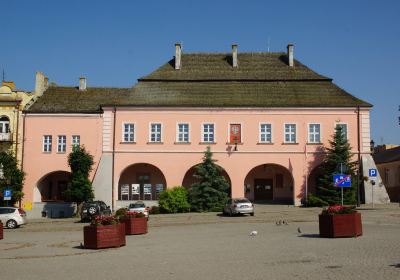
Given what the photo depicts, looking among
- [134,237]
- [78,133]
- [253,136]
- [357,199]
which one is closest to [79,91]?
[78,133]

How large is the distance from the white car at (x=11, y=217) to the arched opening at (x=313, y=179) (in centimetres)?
2297

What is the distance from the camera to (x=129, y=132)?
141 feet

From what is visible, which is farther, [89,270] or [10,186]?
[10,186]

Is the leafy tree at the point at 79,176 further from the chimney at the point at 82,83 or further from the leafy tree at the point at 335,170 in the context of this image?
the leafy tree at the point at 335,170

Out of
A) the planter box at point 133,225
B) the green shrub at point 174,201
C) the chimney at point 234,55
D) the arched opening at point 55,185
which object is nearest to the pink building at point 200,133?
the arched opening at point 55,185

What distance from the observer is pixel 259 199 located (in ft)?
147

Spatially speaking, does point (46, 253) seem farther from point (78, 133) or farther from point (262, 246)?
point (78, 133)

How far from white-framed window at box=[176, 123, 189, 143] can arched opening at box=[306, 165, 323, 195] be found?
35.8 feet

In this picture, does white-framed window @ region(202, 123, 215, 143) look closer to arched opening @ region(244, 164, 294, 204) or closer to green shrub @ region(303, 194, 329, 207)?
arched opening @ region(244, 164, 294, 204)

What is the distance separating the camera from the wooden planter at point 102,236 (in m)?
16.4

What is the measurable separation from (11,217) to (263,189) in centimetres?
2148

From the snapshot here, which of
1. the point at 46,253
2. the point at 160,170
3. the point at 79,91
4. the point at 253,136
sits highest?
the point at 79,91

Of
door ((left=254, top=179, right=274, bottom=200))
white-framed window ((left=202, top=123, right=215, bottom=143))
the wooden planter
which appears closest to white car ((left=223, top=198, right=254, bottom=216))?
white-framed window ((left=202, top=123, right=215, bottom=143))

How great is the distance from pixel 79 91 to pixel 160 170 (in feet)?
39.2
